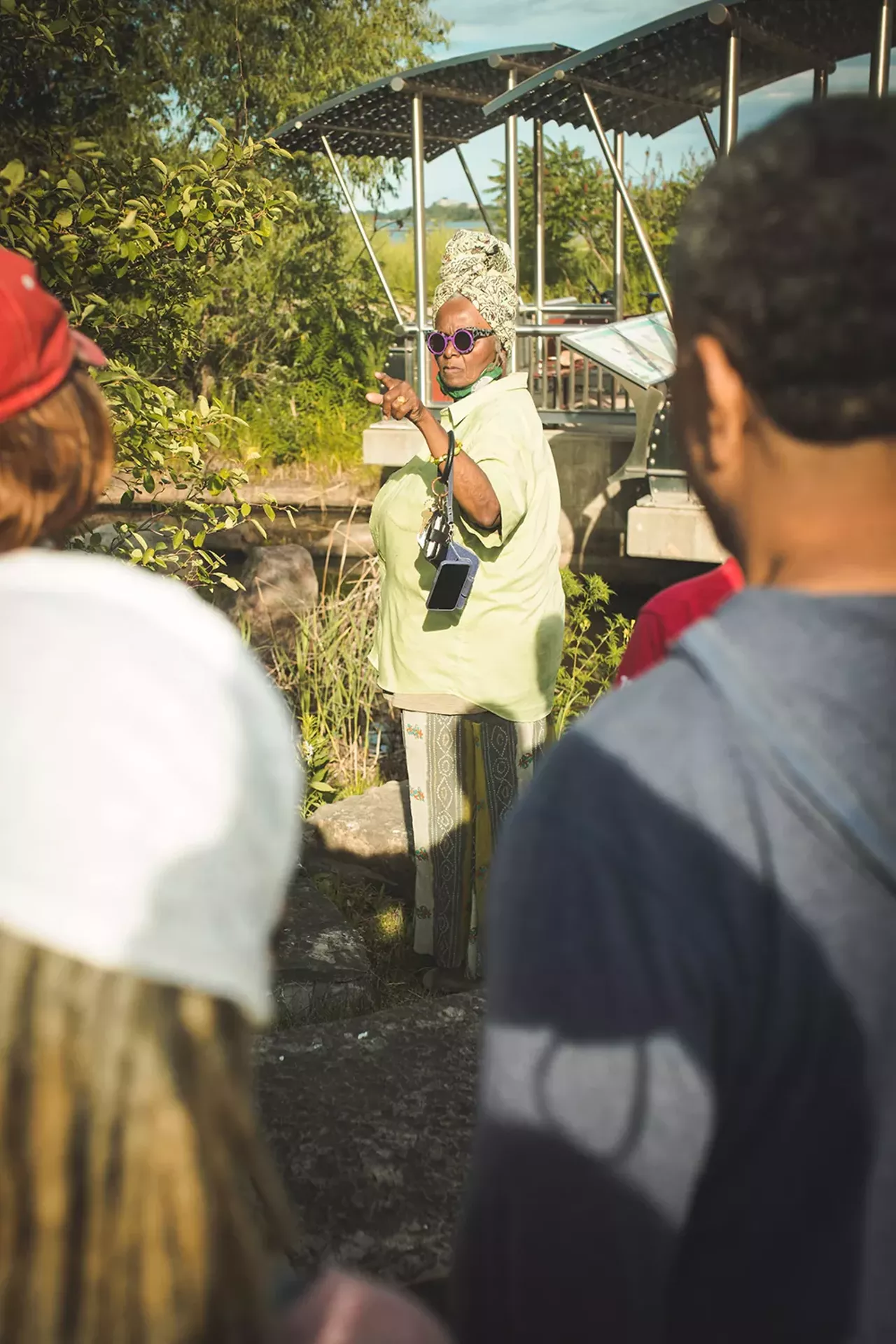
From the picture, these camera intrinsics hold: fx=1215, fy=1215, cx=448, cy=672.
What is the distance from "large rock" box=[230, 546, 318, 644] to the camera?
801 cm

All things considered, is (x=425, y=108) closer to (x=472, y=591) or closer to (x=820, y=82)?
(x=820, y=82)

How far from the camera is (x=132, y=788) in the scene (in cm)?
74

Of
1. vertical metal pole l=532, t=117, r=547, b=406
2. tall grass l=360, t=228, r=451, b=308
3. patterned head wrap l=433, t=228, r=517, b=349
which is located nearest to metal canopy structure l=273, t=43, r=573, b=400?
vertical metal pole l=532, t=117, r=547, b=406

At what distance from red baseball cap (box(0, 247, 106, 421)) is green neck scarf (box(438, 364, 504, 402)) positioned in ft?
8.44

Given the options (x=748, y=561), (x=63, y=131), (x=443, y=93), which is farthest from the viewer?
(x=443, y=93)

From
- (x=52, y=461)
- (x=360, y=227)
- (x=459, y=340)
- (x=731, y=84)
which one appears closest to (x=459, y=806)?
(x=459, y=340)

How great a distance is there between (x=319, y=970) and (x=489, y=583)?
4.05ft

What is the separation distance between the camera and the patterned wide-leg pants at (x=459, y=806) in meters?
3.72

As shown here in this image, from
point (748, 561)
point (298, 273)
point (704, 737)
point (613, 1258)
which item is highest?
point (298, 273)

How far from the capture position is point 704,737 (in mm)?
894

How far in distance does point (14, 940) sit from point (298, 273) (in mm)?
17792

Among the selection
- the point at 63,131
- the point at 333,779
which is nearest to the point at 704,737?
the point at 63,131

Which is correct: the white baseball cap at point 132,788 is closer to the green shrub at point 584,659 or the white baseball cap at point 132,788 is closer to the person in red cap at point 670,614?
the person in red cap at point 670,614

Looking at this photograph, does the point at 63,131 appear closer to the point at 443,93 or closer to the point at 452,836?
the point at 452,836
